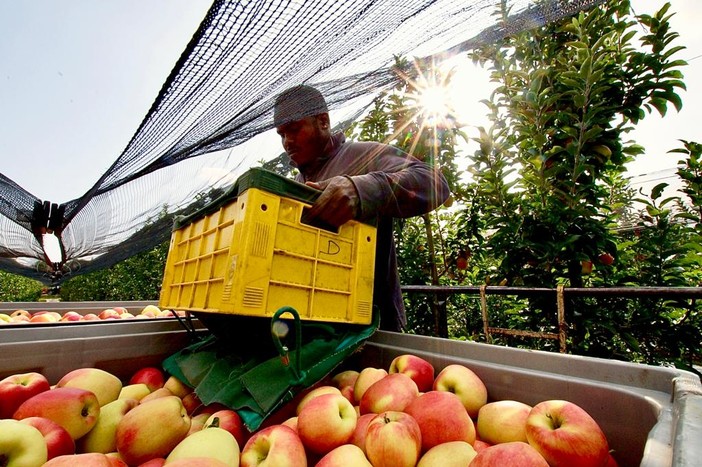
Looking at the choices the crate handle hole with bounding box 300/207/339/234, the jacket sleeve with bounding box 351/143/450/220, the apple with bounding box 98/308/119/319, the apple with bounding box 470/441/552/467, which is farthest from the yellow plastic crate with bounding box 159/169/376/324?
the apple with bounding box 98/308/119/319

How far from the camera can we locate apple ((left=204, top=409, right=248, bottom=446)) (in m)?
0.99

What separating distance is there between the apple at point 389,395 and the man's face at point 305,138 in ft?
5.41

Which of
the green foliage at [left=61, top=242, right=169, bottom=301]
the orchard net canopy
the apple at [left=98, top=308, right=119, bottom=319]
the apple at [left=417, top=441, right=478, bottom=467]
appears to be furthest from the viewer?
the green foliage at [left=61, top=242, right=169, bottom=301]

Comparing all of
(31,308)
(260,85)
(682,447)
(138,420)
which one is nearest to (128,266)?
(31,308)

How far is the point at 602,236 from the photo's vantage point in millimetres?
2785

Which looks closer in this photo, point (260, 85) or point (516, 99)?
point (260, 85)

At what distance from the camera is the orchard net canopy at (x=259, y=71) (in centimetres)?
165

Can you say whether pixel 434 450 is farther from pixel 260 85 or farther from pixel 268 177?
pixel 260 85

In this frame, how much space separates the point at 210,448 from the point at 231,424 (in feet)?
0.60

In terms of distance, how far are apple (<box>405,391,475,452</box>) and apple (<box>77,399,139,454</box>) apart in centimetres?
87

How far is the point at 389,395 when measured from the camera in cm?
101

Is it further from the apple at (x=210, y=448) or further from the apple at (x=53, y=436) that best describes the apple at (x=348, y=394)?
the apple at (x=53, y=436)

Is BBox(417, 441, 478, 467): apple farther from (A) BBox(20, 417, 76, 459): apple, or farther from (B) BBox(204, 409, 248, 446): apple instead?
(A) BBox(20, 417, 76, 459): apple

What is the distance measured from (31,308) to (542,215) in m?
4.30
